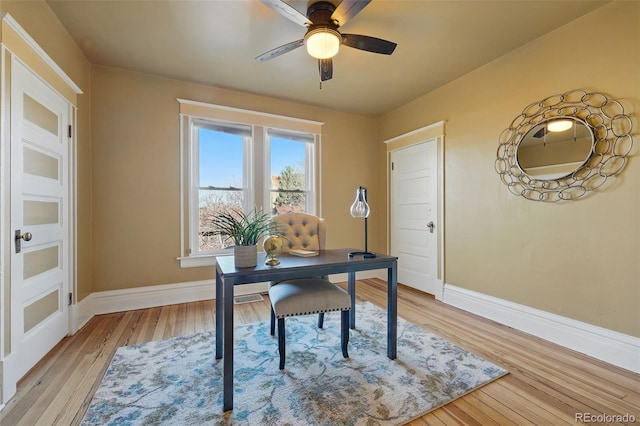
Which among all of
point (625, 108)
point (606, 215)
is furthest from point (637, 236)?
point (625, 108)

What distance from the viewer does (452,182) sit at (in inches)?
129

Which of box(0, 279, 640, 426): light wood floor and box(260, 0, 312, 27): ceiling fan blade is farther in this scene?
box(260, 0, 312, 27): ceiling fan blade

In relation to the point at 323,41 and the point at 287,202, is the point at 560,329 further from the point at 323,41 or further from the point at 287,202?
the point at 287,202

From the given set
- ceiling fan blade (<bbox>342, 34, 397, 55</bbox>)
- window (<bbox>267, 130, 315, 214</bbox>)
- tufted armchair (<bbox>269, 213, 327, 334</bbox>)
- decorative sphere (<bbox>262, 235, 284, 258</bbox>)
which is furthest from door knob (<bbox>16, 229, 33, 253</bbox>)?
ceiling fan blade (<bbox>342, 34, 397, 55</bbox>)

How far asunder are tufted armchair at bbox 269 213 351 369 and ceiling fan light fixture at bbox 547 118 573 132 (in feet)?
7.43

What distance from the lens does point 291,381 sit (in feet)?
5.65

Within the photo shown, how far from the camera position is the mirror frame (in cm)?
200

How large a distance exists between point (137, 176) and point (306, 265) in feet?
8.09

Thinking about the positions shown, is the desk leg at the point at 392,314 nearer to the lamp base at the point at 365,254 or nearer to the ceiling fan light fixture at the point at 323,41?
the lamp base at the point at 365,254

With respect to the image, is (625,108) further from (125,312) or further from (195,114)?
(125,312)

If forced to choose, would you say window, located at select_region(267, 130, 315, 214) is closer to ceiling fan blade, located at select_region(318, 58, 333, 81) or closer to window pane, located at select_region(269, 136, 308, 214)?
window pane, located at select_region(269, 136, 308, 214)

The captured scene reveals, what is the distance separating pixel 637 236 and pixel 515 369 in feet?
4.16

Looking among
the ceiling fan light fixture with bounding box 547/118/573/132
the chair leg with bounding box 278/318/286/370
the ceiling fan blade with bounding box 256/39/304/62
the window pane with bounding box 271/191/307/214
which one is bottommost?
the chair leg with bounding box 278/318/286/370

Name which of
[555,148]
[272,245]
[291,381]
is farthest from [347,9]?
[291,381]
